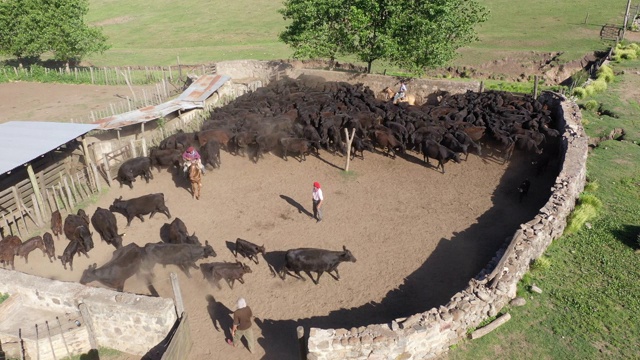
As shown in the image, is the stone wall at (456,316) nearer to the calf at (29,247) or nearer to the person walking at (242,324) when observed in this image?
the person walking at (242,324)

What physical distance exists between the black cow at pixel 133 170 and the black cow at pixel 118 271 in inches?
218

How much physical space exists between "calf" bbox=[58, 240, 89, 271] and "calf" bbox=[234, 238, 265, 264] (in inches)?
186

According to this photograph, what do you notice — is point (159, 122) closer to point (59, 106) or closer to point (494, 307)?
point (59, 106)

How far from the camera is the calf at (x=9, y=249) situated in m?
12.7

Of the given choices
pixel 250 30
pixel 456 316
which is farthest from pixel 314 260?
pixel 250 30

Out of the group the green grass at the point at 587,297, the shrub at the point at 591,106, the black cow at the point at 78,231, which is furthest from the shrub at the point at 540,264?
the shrub at the point at 591,106

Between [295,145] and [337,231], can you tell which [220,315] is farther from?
[295,145]

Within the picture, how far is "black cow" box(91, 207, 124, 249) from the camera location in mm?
13772

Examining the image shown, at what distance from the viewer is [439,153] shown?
59.6ft

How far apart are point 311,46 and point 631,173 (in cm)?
1922

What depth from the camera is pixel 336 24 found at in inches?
1141

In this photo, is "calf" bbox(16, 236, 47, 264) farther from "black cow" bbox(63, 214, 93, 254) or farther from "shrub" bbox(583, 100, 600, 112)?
"shrub" bbox(583, 100, 600, 112)

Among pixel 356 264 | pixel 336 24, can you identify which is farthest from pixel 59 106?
pixel 356 264

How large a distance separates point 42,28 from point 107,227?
29862 mm
